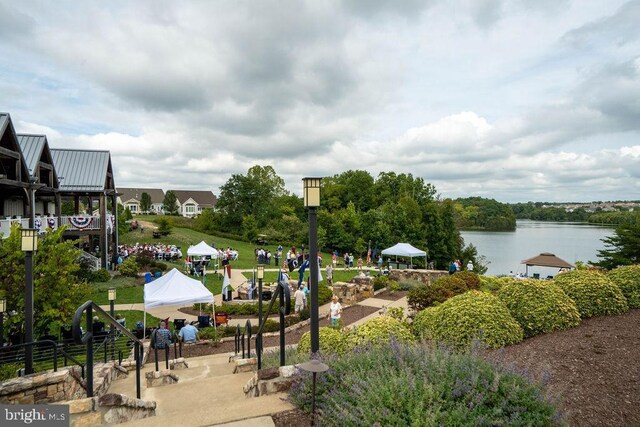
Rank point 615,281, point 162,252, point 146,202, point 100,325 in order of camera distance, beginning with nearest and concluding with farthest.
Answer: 1. point 615,281
2. point 100,325
3. point 162,252
4. point 146,202

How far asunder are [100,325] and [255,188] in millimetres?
42369

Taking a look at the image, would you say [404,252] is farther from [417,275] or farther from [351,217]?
[351,217]

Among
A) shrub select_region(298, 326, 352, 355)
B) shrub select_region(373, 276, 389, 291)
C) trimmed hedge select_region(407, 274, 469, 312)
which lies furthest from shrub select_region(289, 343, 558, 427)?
shrub select_region(373, 276, 389, 291)

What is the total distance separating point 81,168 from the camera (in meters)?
23.7

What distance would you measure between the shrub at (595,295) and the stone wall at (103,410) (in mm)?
8104

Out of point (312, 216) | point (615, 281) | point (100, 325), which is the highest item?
point (312, 216)

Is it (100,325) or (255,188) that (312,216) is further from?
(255,188)

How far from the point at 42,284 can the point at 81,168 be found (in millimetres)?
16716

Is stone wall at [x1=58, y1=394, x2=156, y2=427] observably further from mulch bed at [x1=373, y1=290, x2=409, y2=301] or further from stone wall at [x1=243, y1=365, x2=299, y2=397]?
mulch bed at [x1=373, y1=290, x2=409, y2=301]

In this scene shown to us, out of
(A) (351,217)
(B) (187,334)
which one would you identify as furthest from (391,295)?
(A) (351,217)

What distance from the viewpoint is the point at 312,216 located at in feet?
16.0

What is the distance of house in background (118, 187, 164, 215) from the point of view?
89.4 m

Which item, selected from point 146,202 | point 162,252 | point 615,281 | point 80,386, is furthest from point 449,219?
point 146,202

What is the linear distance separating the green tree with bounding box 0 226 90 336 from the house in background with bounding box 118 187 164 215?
8489 cm
